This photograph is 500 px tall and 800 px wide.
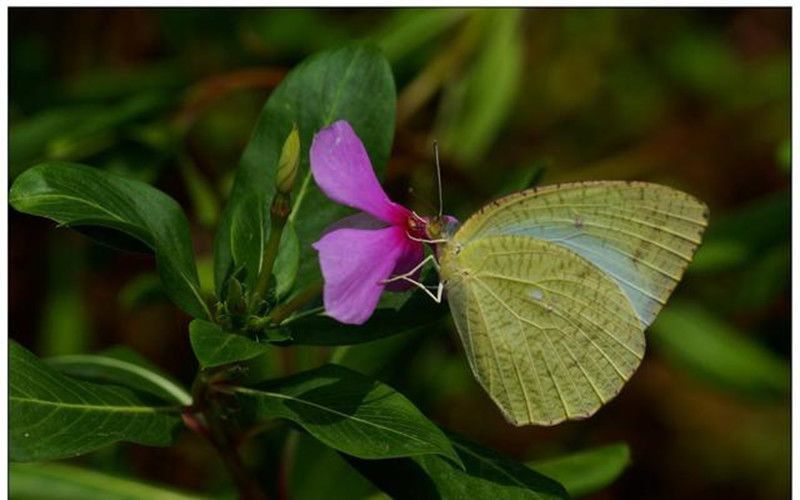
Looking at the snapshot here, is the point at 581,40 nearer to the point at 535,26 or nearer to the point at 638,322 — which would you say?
the point at 535,26

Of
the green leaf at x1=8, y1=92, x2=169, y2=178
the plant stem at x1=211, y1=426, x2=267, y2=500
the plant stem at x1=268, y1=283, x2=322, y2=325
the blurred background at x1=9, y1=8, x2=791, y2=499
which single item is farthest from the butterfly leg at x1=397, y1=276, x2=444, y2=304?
the green leaf at x1=8, y1=92, x2=169, y2=178

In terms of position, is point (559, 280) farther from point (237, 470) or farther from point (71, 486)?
point (71, 486)

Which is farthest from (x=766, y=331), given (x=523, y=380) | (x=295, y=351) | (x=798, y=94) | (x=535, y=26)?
(x=523, y=380)

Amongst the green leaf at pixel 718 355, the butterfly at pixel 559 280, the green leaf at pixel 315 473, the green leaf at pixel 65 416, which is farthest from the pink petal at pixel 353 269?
the green leaf at pixel 718 355

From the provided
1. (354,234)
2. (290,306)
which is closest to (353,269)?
(354,234)

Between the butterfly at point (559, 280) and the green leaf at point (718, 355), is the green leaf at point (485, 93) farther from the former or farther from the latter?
the butterfly at point (559, 280)

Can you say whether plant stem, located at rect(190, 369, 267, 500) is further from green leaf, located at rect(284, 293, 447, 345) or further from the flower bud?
the flower bud
